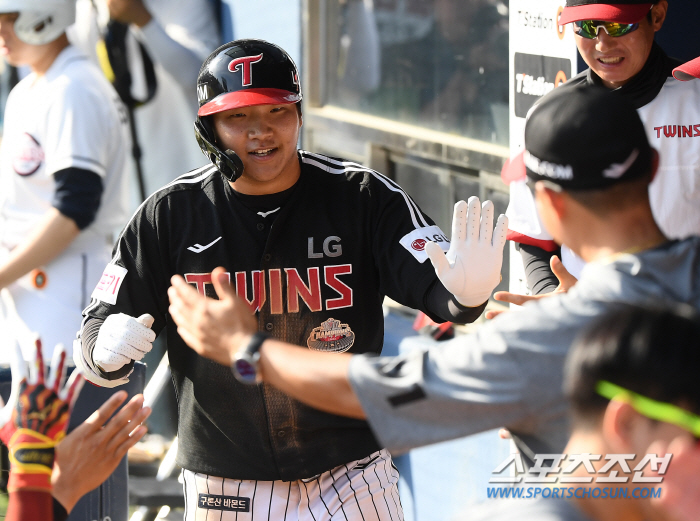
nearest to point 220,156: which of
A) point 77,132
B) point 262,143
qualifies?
point 262,143

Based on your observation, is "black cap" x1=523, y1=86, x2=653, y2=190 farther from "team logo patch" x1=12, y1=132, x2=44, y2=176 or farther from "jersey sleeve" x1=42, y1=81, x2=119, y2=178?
"team logo patch" x1=12, y1=132, x2=44, y2=176

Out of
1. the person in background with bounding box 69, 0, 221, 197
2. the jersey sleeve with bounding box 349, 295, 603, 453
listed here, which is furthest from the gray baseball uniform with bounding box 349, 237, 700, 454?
the person in background with bounding box 69, 0, 221, 197

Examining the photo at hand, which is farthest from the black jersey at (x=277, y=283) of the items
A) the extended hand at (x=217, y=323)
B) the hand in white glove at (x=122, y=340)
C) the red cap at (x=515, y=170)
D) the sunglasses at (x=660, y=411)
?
the sunglasses at (x=660, y=411)

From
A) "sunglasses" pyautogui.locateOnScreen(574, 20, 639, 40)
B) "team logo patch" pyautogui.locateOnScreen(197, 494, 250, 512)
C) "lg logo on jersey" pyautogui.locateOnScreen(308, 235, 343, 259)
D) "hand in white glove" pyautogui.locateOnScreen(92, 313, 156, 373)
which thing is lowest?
"team logo patch" pyautogui.locateOnScreen(197, 494, 250, 512)

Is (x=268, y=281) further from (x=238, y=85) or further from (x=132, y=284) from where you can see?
(x=238, y=85)

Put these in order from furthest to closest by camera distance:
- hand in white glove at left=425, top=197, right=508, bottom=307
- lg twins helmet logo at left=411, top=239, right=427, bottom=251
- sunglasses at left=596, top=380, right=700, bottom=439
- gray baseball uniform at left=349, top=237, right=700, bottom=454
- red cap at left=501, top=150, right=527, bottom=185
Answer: red cap at left=501, top=150, right=527, bottom=185, lg twins helmet logo at left=411, top=239, right=427, bottom=251, hand in white glove at left=425, top=197, right=508, bottom=307, gray baseball uniform at left=349, top=237, right=700, bottom=454, sunglasses at left=596, top=380, right=700, bottom=439

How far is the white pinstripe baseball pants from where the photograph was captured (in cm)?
285

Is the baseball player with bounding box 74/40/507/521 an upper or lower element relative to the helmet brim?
lower

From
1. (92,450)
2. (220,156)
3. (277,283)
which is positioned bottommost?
(92,450)

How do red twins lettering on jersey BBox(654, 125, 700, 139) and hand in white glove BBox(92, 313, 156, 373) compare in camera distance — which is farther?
red twins lettering on jersey BBox(654, 125, 700, 139)

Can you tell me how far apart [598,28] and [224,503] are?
6.07 ft

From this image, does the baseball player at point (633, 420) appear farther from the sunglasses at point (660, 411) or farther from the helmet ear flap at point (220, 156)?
the helmet ear flap at point (220, 156)

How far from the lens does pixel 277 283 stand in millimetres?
2855

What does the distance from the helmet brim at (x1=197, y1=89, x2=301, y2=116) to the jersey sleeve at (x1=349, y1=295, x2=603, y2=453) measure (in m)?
1.22
